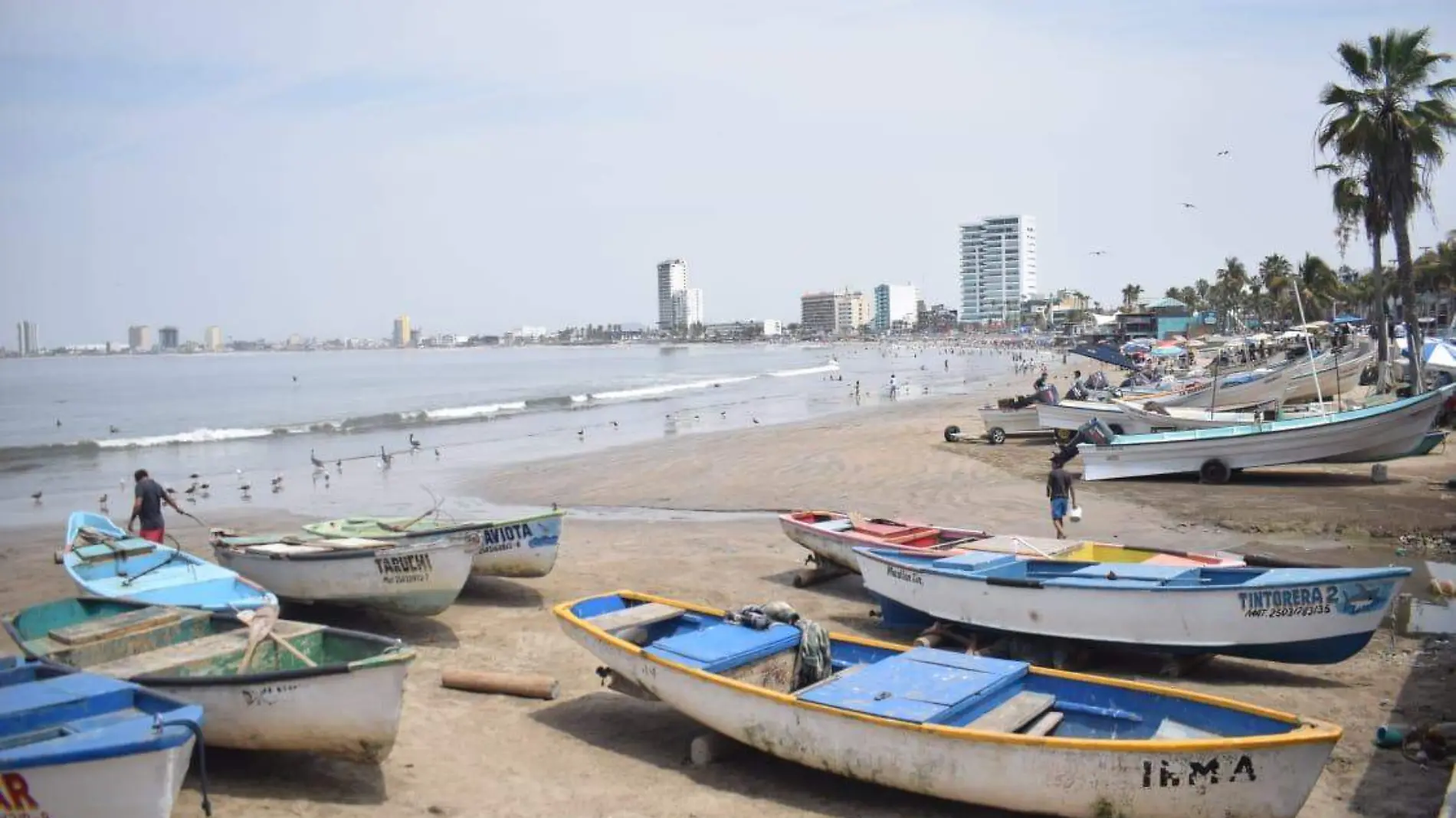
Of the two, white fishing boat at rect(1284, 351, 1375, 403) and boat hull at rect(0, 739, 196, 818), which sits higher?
white fishing boat at rect(1284, 351, 1375, 403)

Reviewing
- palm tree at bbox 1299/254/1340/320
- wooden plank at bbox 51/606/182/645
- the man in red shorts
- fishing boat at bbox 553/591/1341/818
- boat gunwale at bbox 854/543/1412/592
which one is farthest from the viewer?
palm tree at bbox 1299/254/1340/320

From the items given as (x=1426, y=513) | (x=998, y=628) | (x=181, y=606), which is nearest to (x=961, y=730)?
(x=998, y=628)

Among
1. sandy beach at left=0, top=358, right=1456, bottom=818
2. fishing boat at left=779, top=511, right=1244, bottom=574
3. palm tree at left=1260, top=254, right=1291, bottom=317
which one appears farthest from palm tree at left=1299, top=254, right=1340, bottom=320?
fishing boat at left=779, top=511, right=1244, bottom=574

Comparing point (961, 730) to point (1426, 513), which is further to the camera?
point (1426, 513)

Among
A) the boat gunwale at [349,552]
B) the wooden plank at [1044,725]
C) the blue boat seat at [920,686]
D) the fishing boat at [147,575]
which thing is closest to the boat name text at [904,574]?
the blue boat seat at [920,686]

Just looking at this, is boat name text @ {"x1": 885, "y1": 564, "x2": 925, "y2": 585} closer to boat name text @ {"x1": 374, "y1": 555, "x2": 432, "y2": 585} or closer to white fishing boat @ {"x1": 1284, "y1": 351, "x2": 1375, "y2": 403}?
boat name text @ {"x1": 374, "y1": 555, "x2": 432, "y2": 585}

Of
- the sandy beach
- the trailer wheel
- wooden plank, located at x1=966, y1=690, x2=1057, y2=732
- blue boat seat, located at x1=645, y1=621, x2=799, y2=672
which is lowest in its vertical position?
the sandy beach

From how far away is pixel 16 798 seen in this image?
6.56 meters

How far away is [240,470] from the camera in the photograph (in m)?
32.8

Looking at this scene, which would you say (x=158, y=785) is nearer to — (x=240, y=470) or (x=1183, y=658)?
(x=1183, y=658)

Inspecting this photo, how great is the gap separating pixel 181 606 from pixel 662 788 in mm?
5565

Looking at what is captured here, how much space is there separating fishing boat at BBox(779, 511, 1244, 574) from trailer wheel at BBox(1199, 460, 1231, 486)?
8.77 meters

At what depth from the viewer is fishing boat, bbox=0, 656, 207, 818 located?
6547mm

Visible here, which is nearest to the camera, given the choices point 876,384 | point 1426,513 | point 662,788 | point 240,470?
point 662,788
